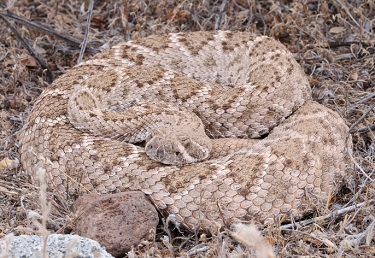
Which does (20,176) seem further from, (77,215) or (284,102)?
(284,102)

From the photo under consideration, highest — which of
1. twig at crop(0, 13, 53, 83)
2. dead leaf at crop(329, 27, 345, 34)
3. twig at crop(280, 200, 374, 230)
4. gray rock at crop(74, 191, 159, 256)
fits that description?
twig at crop(0, 13, 53, 83)

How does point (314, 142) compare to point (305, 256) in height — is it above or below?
above

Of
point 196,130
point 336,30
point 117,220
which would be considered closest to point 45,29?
point 196,130

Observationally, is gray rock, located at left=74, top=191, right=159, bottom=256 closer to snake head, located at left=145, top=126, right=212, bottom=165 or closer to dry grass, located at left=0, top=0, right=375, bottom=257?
dry grass, located at left=0, top=0, right=375, bottom=257

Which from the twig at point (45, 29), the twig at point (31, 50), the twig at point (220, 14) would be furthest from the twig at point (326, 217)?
the twig at point (31, 50)

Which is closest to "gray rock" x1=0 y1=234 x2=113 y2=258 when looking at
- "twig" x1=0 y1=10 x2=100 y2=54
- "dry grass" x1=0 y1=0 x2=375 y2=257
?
"dry grass" x1=0 y1=0 x2=375 y2=257

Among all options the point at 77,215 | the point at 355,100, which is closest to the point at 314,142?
the point at 355,100

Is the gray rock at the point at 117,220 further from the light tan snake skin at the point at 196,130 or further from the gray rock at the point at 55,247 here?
A: the gray rock at the point at 55,247
